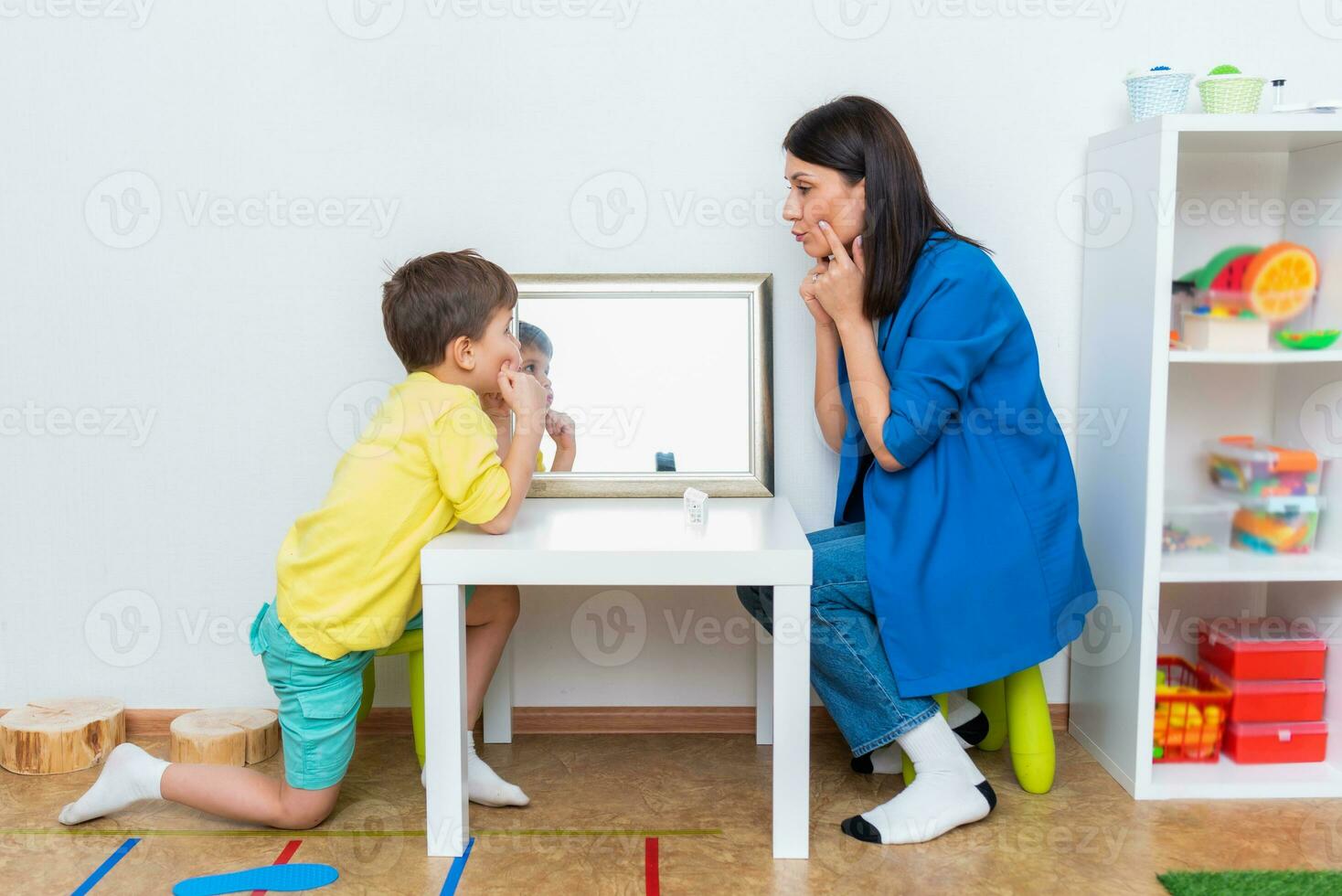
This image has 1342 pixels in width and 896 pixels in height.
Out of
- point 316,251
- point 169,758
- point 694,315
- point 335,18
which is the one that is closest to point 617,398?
point 694,315

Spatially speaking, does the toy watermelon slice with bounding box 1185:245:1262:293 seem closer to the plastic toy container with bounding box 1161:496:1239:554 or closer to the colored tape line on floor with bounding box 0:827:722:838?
the plastic toy container with bounding box 1161:496:1239:554

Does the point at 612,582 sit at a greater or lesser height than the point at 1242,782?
greater

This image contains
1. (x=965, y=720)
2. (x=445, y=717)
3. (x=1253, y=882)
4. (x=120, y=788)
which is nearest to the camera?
(x=1253, y=882)

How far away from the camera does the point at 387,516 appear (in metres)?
1.77

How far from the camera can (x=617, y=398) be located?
2221mm

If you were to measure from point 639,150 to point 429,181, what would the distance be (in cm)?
41

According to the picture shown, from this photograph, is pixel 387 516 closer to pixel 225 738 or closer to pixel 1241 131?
pixel 225 738

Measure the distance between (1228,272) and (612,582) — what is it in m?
1.21

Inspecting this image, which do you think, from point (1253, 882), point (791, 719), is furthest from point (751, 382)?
point (1253, 882)

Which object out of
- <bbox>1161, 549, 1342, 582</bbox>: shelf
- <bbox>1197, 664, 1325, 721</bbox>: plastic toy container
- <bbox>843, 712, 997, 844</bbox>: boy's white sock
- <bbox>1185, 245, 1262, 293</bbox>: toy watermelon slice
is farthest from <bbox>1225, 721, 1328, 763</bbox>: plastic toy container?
<bbox>1185, 245, 1262, 293</bbox>: toy watermelon slice

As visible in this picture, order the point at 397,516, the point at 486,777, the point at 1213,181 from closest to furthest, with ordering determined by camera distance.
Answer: the point at 397,516
the point at 486,777
the point at 1213,181

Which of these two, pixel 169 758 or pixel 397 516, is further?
pixel 169 758

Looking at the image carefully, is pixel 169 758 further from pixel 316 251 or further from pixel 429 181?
pixel 429 181

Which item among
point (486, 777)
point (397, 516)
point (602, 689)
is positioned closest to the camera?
point (397, 516)
